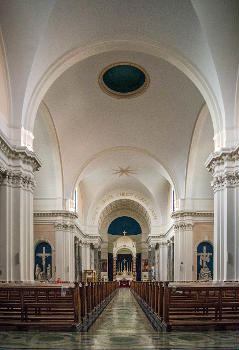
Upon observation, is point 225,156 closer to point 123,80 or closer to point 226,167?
point 226,167

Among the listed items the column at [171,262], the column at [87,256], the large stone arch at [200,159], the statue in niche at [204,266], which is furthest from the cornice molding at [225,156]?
the column at [87,256]

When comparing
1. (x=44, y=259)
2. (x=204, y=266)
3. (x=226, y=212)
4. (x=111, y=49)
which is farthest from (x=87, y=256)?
(x=226, y=212)

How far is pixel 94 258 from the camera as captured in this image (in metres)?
41.2

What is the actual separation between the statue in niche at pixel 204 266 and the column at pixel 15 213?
13772mm

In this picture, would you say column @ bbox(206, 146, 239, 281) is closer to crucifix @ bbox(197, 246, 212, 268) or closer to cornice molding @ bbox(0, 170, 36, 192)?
cornice molding @ bbox(0, 170, 36, 192)

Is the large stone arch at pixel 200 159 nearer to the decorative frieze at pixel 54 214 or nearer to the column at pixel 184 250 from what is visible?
the column at pixel 184 250

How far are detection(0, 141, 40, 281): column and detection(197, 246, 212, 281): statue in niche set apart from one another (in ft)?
45.2

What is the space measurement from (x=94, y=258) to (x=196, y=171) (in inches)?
729

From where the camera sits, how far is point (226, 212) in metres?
14.9

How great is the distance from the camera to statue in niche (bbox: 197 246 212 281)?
26320mm

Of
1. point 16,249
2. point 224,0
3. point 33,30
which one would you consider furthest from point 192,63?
point 16,249

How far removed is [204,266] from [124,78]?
13.0m

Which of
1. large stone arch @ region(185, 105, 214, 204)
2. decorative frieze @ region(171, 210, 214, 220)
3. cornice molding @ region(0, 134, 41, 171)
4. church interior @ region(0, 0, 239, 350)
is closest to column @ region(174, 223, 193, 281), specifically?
church interior @ region(0, 0, 239, 350)

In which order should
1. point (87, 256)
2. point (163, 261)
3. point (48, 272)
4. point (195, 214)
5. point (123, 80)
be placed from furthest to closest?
point (87, 256) → point (163, 261) → point (195, 214) → point (48, 272) → point (123, 80)
